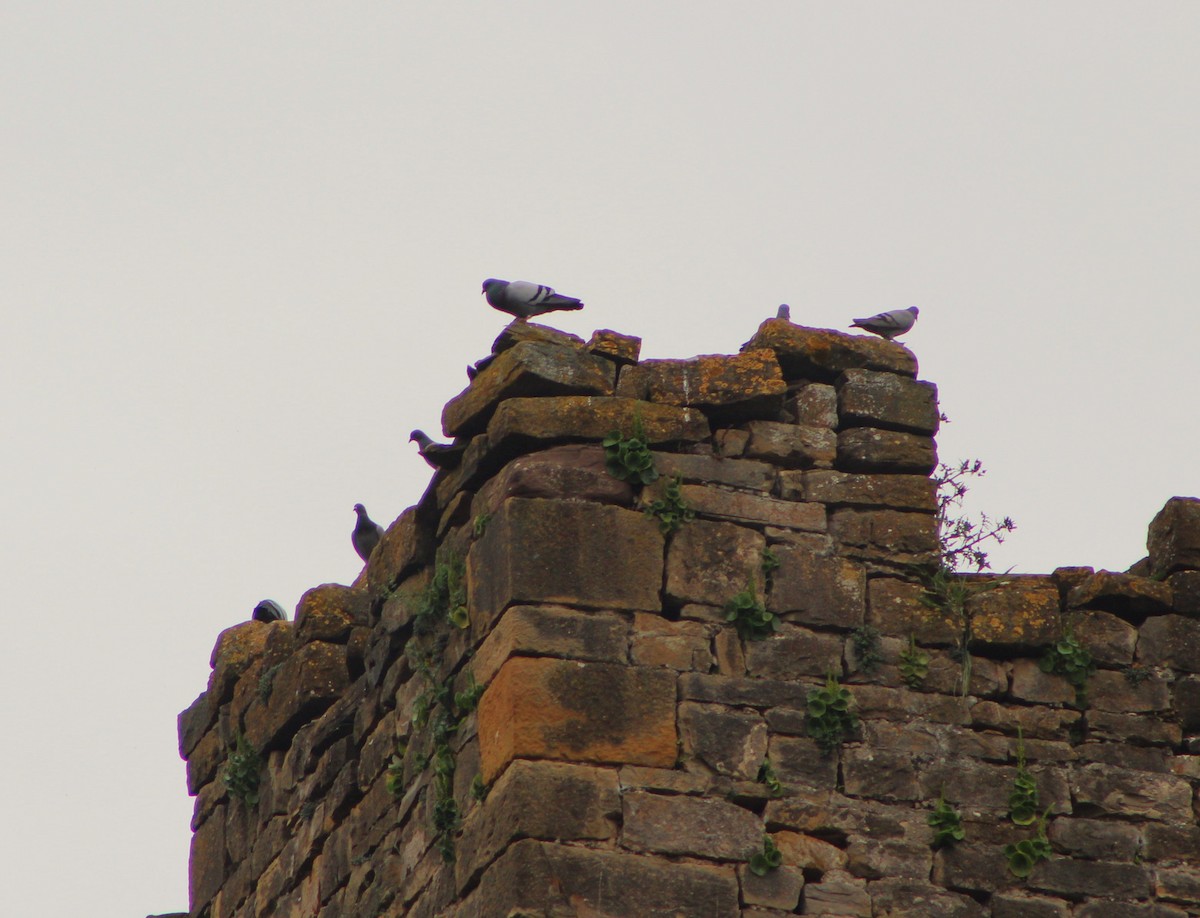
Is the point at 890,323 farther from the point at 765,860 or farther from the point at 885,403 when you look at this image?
the point at 765,860

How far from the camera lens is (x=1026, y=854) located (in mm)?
7703

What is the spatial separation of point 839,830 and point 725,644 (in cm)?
70

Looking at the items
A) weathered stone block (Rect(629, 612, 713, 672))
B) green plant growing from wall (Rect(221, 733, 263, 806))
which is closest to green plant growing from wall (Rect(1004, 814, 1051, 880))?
weathered stone block (Rect(629, 612, 713, 672))

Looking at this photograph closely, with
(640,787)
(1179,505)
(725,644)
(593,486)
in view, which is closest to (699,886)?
(640,787)

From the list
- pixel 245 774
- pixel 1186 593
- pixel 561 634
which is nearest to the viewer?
pixel 561 634

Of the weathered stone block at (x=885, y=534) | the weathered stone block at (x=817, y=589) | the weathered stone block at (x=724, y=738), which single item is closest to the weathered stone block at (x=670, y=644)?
the weathered stone block at (x=724, y=738)

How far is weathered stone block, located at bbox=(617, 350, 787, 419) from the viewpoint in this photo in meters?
8.21

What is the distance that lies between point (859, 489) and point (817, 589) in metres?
0.43

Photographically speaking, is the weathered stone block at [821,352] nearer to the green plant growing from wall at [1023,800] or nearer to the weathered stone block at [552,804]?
the green plant growing from wall at [1023,800]

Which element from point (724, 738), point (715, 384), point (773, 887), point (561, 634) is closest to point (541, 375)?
point (715, 384)

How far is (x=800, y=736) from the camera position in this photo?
7699mm

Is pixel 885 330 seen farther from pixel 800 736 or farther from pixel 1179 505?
pixel 800 736

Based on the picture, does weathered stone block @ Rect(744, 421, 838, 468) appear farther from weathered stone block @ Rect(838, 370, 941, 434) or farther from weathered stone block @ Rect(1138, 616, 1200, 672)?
weathered stone block @ Rect(1138, 616, 1200, 672)

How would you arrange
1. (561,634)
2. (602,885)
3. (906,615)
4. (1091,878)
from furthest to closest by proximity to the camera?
(906,615)
(1091,878)
(561,634)
(602,885)
